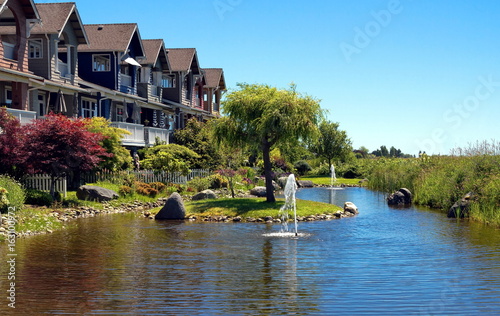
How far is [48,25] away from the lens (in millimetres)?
35906

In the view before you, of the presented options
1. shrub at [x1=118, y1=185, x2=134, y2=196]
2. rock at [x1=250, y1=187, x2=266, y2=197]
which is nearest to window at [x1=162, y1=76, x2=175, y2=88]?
rock at [x1=250, y1=187, x2=266, y2=197]

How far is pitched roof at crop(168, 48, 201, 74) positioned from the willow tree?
2961cm

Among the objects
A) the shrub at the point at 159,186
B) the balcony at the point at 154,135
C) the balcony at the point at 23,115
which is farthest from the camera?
the balcony at the point at 154,135

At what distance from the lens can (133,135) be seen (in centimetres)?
4262

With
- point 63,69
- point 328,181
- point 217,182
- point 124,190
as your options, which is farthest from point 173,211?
point 328,181

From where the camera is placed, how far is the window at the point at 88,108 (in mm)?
41219

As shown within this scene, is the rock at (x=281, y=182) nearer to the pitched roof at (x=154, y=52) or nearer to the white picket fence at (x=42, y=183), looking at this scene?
the pitched roof at (x=154, y=52)

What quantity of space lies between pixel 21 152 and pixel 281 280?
17.5 metres

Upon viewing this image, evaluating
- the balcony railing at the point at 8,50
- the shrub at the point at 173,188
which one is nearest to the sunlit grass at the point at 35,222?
the balcony railing at the point at 8,50

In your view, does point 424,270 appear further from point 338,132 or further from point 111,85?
point 338,132

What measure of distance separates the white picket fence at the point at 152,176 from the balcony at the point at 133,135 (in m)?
4.59

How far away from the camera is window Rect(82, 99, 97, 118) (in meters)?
41.2

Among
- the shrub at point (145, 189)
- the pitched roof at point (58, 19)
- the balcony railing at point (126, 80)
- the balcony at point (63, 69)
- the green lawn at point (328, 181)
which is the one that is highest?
the pitched roof at point (58, 19)

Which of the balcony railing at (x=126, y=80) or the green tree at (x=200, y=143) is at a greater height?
the balcony railing at (x=126, y=80)
